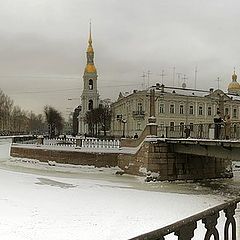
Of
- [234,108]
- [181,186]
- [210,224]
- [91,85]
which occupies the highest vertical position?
[91,85]

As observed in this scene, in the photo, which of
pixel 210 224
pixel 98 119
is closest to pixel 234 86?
pixel 98 119

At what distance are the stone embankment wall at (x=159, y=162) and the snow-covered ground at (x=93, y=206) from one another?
1.26 metres

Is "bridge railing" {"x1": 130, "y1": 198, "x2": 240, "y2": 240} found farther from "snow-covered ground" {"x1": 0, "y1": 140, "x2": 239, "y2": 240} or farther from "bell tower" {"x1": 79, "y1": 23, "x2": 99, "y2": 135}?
"bell tower" {"x1": 79, "y1": 23, "x2": 99, "y2": 135}

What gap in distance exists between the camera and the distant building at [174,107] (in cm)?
7636

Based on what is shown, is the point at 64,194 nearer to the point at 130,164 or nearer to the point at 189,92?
the point at 130,164

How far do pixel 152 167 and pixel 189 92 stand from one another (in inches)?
2059

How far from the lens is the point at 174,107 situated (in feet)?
255

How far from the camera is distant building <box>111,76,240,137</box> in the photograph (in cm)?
7636

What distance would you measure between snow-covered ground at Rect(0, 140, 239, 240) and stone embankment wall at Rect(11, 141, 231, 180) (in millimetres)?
1255

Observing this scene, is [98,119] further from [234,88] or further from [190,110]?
[234,88]

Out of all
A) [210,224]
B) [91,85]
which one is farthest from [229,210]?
[91,85]

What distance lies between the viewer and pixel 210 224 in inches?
162

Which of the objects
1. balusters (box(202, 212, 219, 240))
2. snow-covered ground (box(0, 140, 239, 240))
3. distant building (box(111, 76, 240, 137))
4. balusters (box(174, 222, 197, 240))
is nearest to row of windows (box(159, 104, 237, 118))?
distant building (box(111, 76, 240, 137))

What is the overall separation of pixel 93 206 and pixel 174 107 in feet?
195
